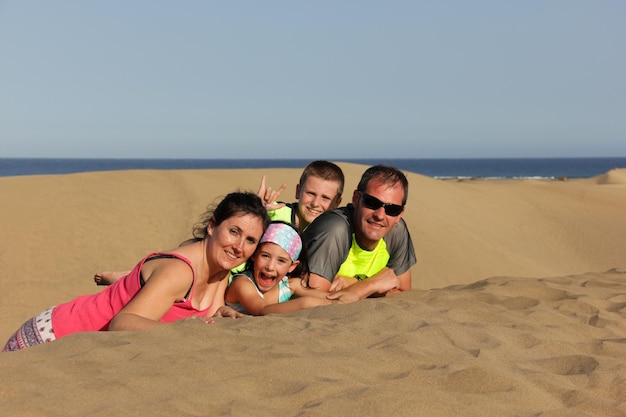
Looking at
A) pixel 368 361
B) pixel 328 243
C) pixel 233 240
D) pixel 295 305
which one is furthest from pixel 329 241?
pixel 368 361

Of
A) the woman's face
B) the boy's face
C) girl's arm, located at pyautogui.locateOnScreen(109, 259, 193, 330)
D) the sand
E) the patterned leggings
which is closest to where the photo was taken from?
the sand

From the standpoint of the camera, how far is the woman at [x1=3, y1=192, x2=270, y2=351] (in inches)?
167

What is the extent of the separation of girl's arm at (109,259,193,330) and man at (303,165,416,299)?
4.55 ft

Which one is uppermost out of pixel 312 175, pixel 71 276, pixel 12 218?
pixel 312 175

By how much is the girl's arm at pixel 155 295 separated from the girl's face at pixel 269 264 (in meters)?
0.79

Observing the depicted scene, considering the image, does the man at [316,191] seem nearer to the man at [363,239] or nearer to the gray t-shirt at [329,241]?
the man at [363,239]

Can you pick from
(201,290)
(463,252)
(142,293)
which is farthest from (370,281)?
(463,252)

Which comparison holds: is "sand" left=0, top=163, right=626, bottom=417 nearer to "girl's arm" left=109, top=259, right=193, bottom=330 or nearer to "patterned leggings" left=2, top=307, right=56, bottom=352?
"girl's arm" left=109, top=259, right=193, bottom=330

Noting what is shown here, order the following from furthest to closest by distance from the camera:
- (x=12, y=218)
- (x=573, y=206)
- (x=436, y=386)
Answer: (x=573, y=206) → (x=12, y=218) → (x=436, y=386)

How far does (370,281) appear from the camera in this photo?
5.80 meters

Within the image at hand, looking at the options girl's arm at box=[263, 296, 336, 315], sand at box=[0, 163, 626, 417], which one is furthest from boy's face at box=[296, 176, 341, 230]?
girl's arm at box=[263, 296, 336, 315]

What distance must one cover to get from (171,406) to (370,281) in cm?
310

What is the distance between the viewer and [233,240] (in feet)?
15.2

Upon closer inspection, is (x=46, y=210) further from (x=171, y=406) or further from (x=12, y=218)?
(x=171, y=406)
